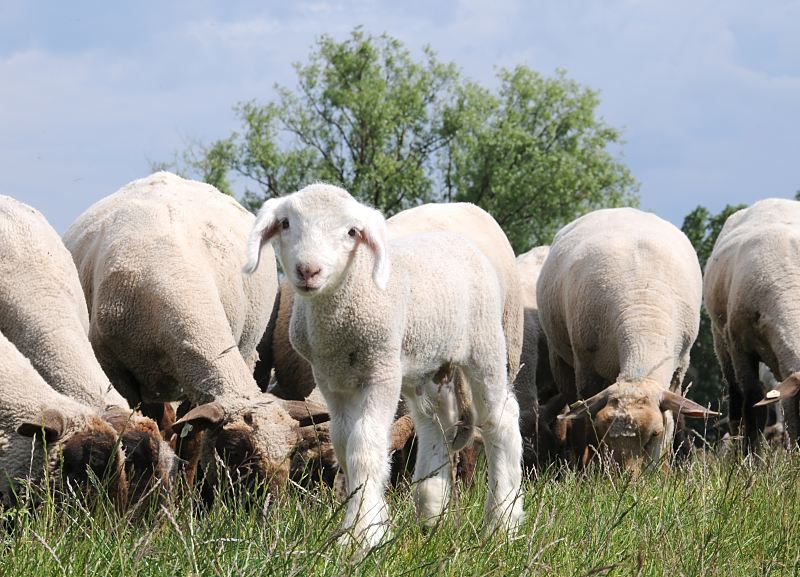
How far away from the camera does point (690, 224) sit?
28.0m

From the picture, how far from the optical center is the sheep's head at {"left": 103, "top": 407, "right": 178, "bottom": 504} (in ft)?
20.1

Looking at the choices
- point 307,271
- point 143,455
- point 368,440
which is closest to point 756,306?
point 143,455

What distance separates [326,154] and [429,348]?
31915mm

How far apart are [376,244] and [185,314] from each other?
3314mm

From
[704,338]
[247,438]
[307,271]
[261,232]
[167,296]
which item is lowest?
[704,338]

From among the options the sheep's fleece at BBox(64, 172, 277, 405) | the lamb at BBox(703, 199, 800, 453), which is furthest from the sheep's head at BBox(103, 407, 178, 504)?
the lamb at BBox(703, 199, 800, 453)

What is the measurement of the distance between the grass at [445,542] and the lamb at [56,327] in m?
0.74

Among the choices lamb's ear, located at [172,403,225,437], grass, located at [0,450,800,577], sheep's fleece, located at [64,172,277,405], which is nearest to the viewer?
grass, located at [0,450,800,577]

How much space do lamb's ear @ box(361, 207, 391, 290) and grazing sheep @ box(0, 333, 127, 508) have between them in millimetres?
1694

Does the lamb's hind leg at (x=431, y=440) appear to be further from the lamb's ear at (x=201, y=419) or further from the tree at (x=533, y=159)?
the tree at (x=533, y=159)

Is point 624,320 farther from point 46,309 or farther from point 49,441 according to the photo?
point 49,441

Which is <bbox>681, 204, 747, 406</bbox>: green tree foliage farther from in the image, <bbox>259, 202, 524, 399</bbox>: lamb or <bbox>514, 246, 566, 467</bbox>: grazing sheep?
<bbox>259, 202, 524, 399</bbox>: lamb

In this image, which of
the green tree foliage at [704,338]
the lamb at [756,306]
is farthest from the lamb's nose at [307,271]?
the green tree foliage at [704,338]

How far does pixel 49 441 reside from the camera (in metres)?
5.79
